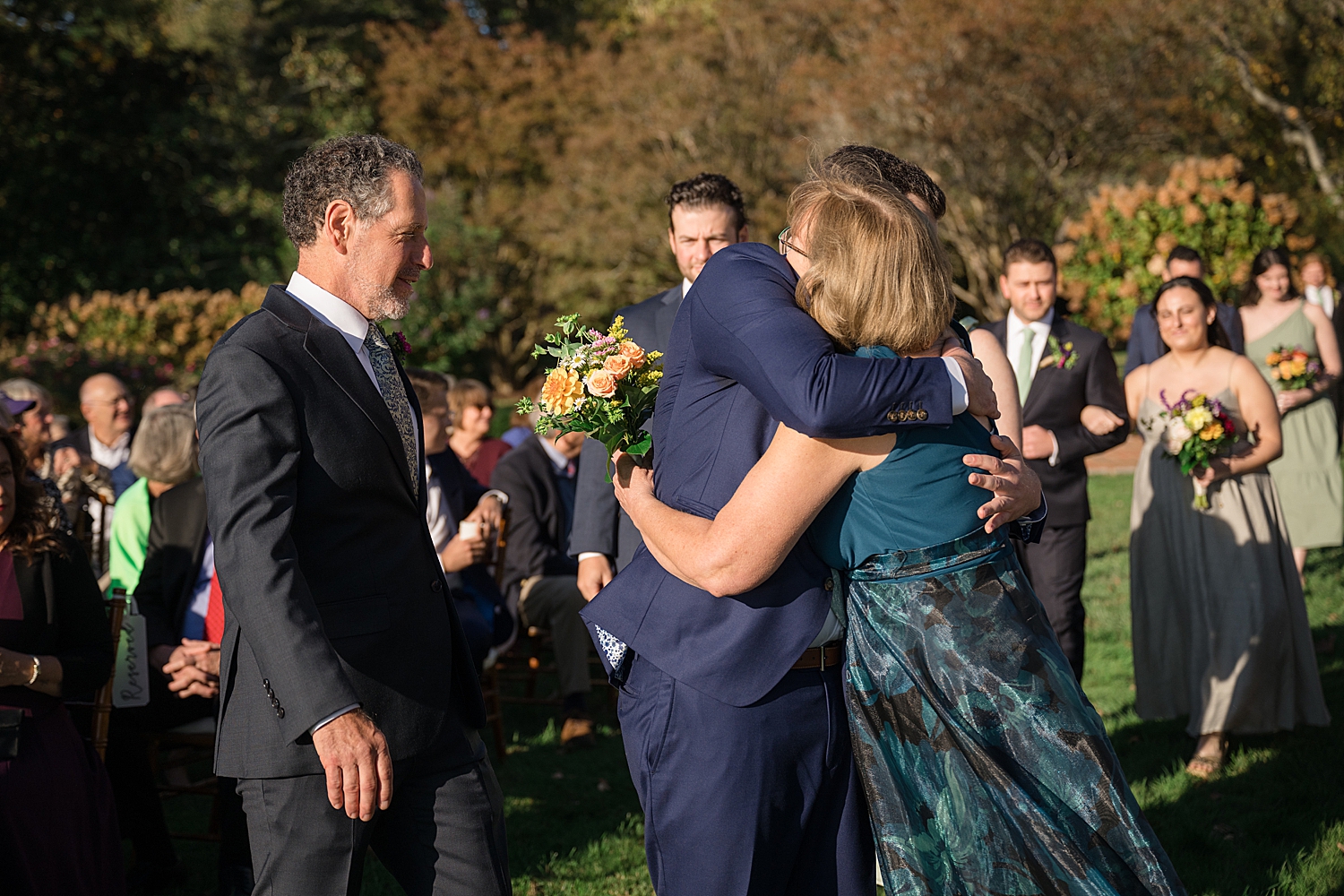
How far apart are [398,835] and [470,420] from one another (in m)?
5.83

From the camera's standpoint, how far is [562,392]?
2.84m

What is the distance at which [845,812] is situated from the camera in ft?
8.67

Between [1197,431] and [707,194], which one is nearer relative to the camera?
[707,194]

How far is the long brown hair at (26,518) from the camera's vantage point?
378 cm

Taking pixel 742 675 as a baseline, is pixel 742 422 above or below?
above

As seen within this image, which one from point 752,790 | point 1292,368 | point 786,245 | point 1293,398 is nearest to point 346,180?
point 786,245

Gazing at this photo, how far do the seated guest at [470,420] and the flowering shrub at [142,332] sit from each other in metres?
9.39

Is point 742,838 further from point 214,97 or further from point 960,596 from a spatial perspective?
point 214,97

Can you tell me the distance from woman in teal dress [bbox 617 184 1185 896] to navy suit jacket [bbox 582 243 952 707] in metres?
0.09

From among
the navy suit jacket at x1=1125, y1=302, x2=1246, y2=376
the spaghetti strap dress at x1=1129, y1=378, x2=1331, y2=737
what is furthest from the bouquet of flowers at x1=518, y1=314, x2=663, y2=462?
the navy suit jacket at x1=1125, y1=302, x2=1246, y2=376

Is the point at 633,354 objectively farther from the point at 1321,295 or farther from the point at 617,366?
the point at 1321,295

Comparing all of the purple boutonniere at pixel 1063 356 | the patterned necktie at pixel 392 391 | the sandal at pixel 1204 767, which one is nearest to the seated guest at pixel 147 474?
the patterned necktie at pixel 392 391

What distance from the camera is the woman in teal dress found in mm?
2377

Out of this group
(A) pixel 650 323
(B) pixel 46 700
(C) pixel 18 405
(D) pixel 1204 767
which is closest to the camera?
(B) pixel 46 700
